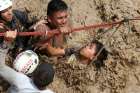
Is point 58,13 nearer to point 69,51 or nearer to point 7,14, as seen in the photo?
point 7,14

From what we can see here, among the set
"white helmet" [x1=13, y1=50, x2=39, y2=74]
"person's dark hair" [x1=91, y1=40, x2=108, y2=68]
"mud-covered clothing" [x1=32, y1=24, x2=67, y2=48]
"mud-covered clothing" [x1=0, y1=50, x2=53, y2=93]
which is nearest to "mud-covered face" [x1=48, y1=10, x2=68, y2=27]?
"mud-covered clothing" [x1=32, y1=24, x2=67, y2=48]

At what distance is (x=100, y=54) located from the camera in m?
6.91

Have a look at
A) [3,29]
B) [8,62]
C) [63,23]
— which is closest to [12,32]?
[3,29]

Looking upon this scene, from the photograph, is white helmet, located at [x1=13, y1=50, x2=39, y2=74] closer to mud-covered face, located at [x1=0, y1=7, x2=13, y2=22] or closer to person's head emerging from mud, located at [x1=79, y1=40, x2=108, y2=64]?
mud-covered face, located at [x1=0, y1=7, x2=13, y2=22]

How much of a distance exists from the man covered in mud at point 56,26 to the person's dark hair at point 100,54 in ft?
1.68

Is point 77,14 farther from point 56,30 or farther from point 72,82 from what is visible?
point 56,30

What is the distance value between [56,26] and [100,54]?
1020 millimetres

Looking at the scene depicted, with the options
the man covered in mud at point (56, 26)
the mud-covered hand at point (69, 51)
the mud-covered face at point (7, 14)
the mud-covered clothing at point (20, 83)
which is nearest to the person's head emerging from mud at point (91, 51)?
the mud-covered hand at point (69, 51)

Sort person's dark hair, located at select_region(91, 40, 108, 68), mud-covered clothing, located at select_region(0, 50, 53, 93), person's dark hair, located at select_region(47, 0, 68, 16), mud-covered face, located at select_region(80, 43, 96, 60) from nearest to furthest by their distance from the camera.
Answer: mud-covered clothing, located at select_region(0, 50, 53, 93)
person's dark hair, located at select_region(47, 0, 68, 16)
mud-covered face, located at select_region(80, 43, 96, 60)
person's dark hair, located at select_region(91, 40, 108, 68)

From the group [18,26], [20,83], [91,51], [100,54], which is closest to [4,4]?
[18,26]

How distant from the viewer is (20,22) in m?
6.48

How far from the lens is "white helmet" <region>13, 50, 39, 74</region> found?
6.04 meters

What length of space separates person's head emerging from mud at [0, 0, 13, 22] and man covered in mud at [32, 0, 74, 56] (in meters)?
0.40

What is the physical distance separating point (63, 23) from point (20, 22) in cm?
67
